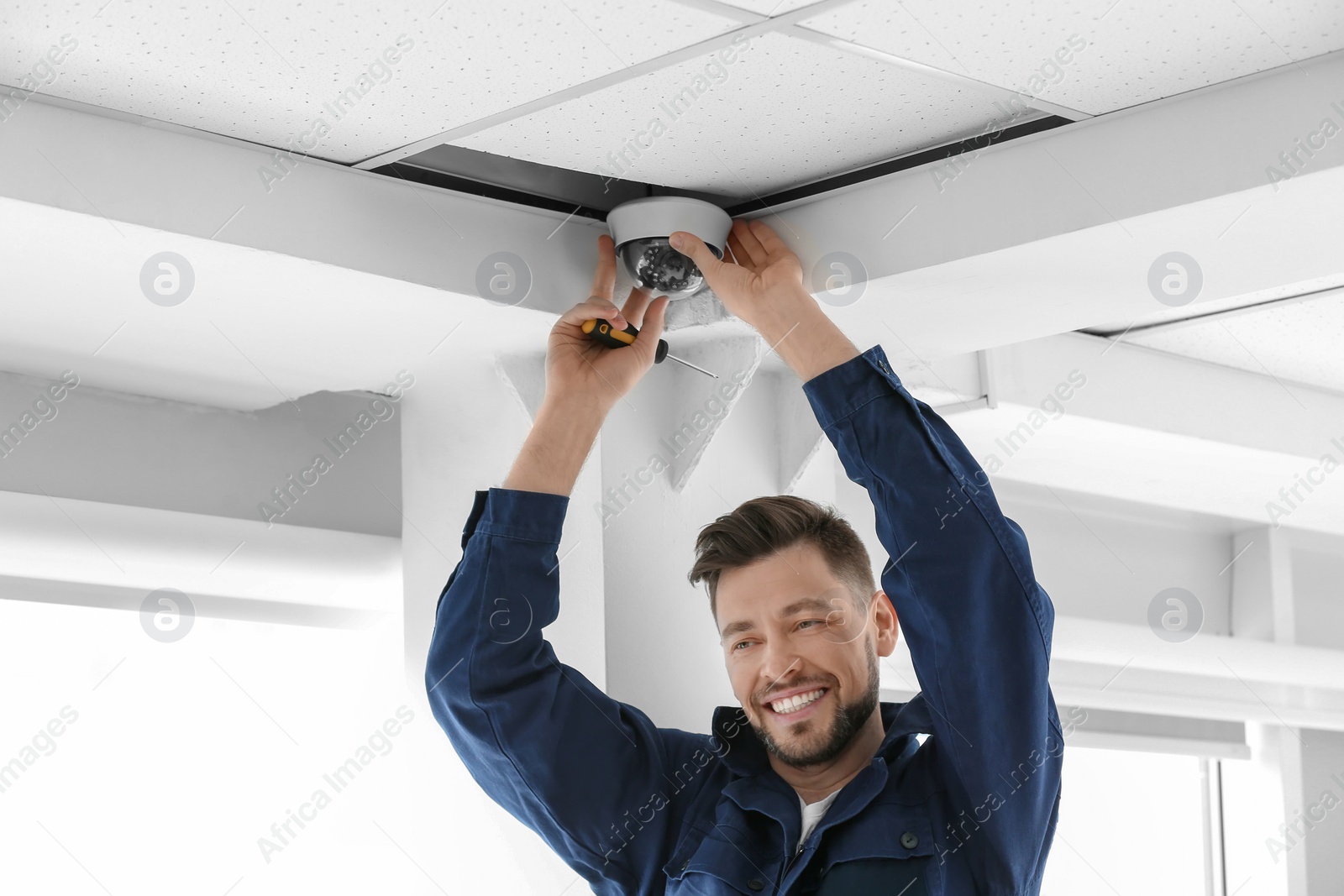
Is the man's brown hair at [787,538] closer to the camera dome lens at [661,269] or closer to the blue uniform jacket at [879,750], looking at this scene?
the blue uniform jacket at [879,750]

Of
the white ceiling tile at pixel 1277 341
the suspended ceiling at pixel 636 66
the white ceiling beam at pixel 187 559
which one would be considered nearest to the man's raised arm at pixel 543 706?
the suspended ceiling at pixel 636 66

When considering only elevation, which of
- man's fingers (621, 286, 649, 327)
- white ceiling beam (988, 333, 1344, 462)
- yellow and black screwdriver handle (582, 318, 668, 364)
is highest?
white ceiling beam (988, 333, 1344, 462)

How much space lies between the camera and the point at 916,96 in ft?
5.81

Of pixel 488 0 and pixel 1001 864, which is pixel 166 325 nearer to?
pixel 488 0

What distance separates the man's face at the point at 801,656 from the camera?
6.05 feet

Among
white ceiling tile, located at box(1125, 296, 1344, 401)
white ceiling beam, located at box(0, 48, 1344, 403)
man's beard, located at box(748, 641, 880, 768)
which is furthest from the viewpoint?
white ceiling tile, located at box(1125, 296, 1344, 401)

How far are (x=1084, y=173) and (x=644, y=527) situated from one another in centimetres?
90

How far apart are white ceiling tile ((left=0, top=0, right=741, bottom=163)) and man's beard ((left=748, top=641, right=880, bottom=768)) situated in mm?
815

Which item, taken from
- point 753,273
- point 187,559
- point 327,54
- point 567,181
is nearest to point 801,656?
point 753,273

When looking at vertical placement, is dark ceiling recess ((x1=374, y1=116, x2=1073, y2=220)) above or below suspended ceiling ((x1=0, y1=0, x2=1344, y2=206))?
above

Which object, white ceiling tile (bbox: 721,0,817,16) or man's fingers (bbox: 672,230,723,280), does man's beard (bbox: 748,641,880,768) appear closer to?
man's fingers (bbox: 672,230,723,280)

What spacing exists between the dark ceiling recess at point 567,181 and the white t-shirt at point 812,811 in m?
0.82

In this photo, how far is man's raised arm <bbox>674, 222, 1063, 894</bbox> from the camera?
1597mm

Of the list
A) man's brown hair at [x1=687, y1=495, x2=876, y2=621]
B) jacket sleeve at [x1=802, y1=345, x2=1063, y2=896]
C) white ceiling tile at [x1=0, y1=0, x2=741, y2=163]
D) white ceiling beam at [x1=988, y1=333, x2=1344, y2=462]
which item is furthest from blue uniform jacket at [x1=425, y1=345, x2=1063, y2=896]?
white ceiling beam at [x1=988, y1=333, x2=1344, y2=462]
